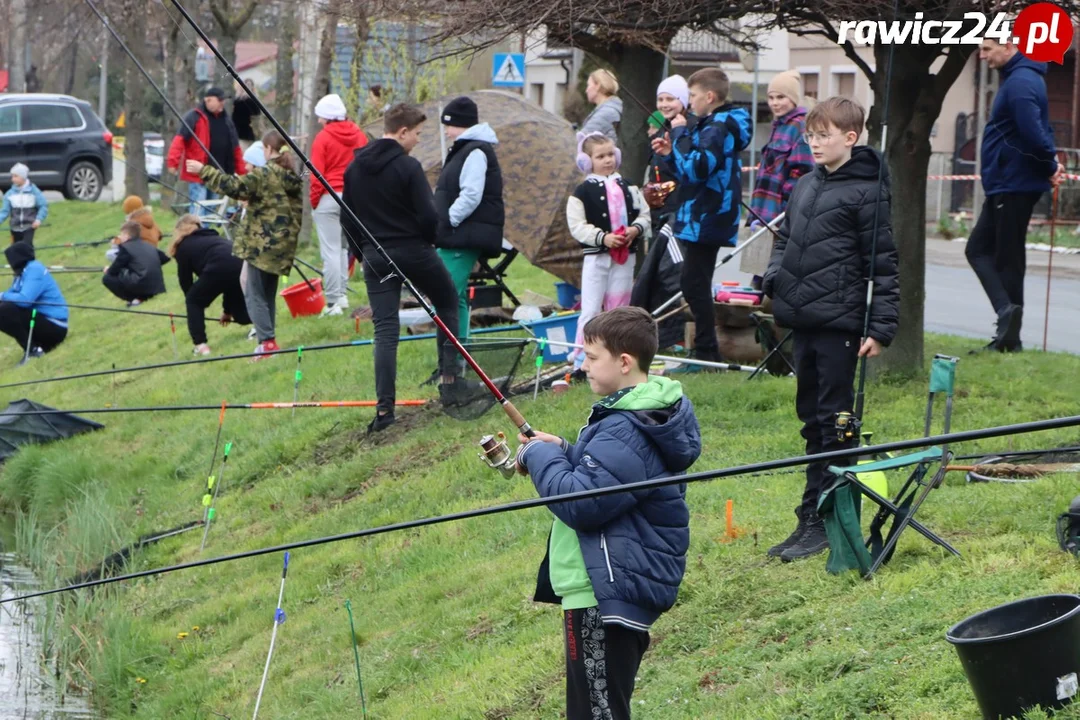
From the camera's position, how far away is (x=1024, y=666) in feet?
13.0

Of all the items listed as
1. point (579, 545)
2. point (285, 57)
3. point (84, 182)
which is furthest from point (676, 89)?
point (84, 182)

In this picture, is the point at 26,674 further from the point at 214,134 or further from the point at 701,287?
the point at 214,134

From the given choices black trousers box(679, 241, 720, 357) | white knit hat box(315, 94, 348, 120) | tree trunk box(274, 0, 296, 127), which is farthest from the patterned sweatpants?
tree trunk box(274, 0, 296, 127)

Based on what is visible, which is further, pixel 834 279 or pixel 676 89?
pixel 676 89

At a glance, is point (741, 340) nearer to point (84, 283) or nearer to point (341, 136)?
point (341, 136)

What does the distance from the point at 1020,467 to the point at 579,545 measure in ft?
9.86

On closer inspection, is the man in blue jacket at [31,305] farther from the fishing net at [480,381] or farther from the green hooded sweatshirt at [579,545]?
the green hooded sweatshirt at [579,545]

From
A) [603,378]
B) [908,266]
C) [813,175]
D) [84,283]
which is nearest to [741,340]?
[908,266]

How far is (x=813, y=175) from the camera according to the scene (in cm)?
606

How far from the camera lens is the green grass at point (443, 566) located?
505 centimetres

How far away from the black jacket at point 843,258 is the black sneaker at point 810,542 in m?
0.75

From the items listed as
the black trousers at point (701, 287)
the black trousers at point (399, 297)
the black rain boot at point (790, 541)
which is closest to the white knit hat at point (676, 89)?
the black trousers at point (701, 287)

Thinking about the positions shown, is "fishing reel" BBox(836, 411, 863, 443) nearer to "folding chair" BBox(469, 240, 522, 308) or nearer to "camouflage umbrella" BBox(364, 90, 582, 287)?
"camouflage umbrella" BBox(364, 90, 582, 287)

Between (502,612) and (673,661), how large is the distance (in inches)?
46.7
